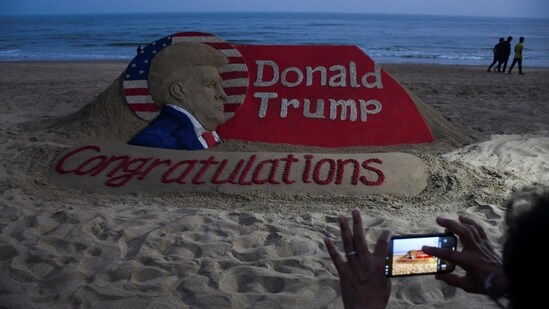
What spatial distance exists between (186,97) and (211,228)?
219 centimetres

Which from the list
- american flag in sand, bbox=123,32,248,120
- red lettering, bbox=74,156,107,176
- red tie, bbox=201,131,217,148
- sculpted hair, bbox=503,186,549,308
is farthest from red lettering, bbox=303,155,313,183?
sculpted hair, bbox=503,186,549,308

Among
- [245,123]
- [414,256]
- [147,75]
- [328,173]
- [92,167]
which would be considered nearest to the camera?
[414,256]

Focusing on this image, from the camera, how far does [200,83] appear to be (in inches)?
231

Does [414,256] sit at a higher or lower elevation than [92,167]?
higher

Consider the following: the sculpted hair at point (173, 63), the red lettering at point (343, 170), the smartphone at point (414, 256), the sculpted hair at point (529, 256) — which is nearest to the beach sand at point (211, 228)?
the red lettering at point (343, 170)

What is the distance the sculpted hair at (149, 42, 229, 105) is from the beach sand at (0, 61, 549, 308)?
72cm

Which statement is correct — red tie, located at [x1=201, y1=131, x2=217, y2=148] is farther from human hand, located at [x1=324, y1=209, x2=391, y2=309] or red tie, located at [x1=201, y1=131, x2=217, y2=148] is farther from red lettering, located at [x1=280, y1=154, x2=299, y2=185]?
human hand, located at [x1=324, y1=209, x2=391, y2=309]

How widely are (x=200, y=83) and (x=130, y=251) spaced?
2.68 meters

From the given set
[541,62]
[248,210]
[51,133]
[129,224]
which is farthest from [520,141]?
[541,62]

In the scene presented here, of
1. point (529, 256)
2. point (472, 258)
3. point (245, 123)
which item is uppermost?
point (529, 256)

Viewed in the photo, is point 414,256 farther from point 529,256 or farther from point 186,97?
point 186,97

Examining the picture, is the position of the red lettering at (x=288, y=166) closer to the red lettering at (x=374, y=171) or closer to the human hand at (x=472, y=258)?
the red lettering at (x=374, y=171)

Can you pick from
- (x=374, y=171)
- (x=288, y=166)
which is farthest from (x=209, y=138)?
(x=374, y=171)

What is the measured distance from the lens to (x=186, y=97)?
580 cm
